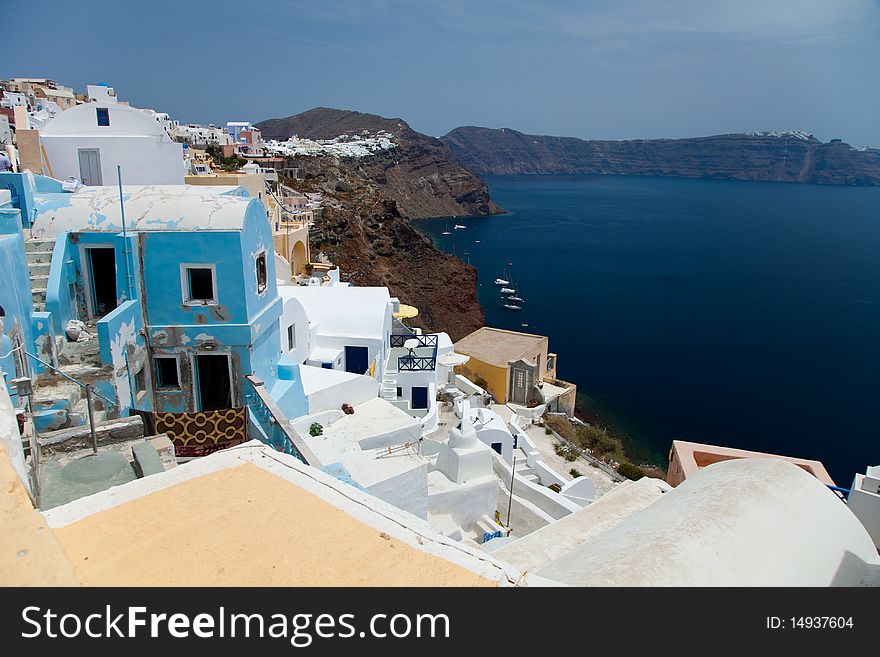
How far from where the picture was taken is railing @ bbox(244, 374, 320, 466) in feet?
27.2

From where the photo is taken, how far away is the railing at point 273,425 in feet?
27.2

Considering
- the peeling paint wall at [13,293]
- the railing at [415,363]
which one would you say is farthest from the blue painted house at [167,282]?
the railing at [415,363]

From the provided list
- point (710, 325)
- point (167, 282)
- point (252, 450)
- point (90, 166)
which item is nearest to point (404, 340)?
point (90, 166)

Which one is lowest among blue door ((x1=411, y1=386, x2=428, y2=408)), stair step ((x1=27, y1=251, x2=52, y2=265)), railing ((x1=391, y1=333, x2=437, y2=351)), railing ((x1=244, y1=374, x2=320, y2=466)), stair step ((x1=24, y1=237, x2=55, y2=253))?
blue door ((x1=411, y1=386, x2=428, y2=408))

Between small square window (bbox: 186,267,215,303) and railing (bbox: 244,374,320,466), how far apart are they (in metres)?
1.62

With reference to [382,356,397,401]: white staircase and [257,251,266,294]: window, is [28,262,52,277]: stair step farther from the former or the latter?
[382,356,397,401]: white staircase

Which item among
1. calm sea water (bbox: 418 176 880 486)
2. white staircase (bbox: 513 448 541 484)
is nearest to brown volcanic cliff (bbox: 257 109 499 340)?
calm sea water (bbox: 418 176 880 486)

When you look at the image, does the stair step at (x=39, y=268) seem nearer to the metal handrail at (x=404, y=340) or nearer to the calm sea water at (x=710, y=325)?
the metal handrail at (x=404, y=340)

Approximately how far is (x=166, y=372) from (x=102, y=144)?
11.0 metres

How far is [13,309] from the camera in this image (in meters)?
8.30

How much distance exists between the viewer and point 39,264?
10.3m

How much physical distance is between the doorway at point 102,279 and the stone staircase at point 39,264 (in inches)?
24.9

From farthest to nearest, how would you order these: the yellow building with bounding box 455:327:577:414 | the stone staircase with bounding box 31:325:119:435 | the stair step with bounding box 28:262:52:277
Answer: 1. the yellow building with bounding box 455:327:577:414
2. the stair step with bounding box 28:262:52:277
3. the stone staircase with bounding box 31:325:119:435
